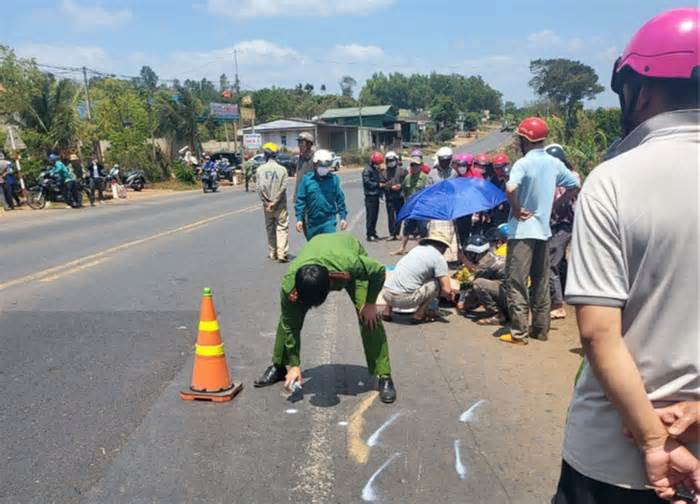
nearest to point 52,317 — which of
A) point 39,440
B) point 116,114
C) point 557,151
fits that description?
point 39,440

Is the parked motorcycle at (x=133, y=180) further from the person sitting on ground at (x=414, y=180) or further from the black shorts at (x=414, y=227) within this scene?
the black shorts at (x=414, y=227)

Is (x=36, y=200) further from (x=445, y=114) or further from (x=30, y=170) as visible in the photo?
(x=445, y=114)

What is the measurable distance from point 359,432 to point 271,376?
3.42 ft

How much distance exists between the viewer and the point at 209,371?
435 cm

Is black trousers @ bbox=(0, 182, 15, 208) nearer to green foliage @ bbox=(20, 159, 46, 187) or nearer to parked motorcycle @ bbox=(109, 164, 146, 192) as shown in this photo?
green foliage @ bbox=(20, 159, 46, 187)

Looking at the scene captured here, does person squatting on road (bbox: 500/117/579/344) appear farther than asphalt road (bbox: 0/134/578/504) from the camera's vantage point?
Yes

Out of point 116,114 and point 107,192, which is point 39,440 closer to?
point 107,192

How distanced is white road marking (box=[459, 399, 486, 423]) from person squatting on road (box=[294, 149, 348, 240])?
3769mm

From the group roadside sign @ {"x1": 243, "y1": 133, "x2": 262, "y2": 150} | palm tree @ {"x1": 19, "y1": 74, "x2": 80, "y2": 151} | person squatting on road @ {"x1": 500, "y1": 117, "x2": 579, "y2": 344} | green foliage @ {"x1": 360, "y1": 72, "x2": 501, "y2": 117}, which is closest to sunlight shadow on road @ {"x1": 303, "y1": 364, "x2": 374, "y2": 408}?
person squatting on road @ {"x1": 500, "y1": 117, "x2": 579, "y2": 344}

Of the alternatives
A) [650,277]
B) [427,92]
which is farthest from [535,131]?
[427,92]

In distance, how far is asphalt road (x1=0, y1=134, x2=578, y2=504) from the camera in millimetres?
3238

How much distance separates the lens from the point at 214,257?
10.0 metres

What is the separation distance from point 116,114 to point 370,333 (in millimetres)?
33750

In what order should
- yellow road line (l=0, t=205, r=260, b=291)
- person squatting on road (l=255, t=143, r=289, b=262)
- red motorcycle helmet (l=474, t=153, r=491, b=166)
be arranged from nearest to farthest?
yellow road line (l=0, t=205, r=260, b=291)
red motorcycle helmet (l=474, t=153, r=491, b=166)
person squatting on road (l=255, t=143, r=289, b=262)
